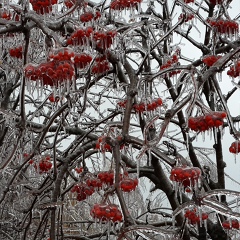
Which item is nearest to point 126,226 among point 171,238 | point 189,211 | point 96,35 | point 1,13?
point 171,238

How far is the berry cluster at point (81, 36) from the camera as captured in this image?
10.3 ft

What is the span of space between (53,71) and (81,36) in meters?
Answer: 0.97

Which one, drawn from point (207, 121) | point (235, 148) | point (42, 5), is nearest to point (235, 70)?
point (235, 148)

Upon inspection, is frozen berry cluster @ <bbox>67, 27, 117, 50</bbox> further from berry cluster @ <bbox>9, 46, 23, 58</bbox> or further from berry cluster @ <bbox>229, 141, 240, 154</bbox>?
berry cluster @ <bbox>229, 141, 240, 154</bbox>

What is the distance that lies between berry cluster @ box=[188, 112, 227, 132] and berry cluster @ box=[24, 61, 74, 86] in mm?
879

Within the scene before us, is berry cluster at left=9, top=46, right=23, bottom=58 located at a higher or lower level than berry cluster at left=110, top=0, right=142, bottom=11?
lower

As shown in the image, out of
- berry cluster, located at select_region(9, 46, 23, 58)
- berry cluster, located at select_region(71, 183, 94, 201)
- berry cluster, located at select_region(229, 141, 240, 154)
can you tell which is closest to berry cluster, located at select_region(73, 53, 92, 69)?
berry cluster, located at select_region(9, 46, 23, 58)

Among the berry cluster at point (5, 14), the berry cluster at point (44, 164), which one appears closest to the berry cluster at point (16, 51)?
the berry cluster at point (5, 14)

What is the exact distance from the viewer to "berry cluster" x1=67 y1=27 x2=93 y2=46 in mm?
3129

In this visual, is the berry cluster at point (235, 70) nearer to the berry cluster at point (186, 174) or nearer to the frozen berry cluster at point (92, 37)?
the frozen berry cluster at point (92, 37)

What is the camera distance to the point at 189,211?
4047mm

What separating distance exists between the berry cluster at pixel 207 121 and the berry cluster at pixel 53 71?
0.88 meters

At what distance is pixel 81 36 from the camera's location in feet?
10.4

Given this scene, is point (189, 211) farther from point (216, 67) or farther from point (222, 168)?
point (216, 67)
